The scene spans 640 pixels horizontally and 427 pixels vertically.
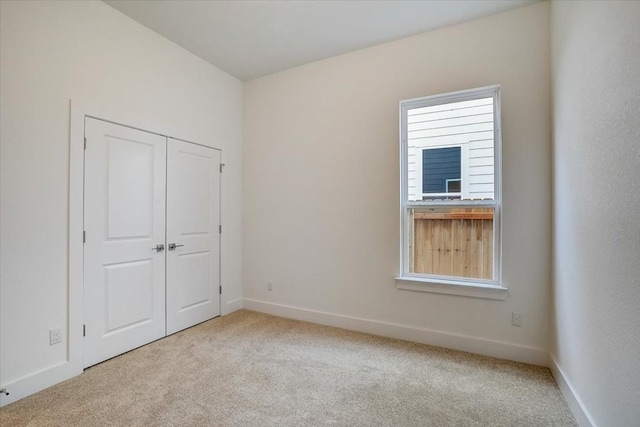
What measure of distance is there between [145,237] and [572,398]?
362 centimetres

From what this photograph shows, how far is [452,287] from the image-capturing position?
2.81 metres

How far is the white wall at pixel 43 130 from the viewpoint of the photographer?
2.03 metres

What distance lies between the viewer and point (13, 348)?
2043 millimetres

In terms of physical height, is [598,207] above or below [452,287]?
above

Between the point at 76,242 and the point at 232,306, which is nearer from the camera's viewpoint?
the point at 76,242

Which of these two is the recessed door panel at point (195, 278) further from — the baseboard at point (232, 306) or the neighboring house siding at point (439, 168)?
the neighboring house siding at point (439, 168)

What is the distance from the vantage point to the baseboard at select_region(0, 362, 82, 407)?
78.9 inches

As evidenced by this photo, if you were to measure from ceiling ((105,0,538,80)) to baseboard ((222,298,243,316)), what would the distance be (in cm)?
302

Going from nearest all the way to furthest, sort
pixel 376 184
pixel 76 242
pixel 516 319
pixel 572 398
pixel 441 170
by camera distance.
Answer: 1. pixel 572 398
2. pixel 76 242
3. pixel 516 319
4. pixel 441 170
5. pixel 376 184

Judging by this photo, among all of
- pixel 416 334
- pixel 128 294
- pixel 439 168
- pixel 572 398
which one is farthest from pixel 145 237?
pixel 572 398

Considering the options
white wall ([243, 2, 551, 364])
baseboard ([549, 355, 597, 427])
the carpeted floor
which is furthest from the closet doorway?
baseboard ([549, 355, 597, 427])

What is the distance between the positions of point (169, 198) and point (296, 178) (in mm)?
1430

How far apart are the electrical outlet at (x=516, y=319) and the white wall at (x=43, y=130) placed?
3.62 m

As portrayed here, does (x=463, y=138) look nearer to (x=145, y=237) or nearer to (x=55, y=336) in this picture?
(x=145, y=237)
